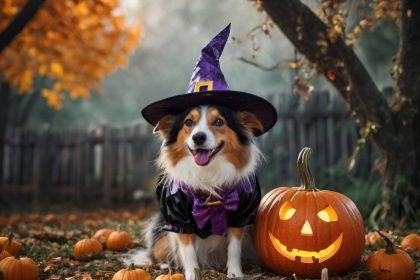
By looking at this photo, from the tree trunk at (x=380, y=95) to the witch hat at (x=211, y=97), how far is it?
4.73ft

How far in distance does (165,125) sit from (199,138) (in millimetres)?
492

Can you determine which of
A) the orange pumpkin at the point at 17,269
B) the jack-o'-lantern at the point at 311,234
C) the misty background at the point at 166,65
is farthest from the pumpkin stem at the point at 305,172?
the misty background at the point at 166,65

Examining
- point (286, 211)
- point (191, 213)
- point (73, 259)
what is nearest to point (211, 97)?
point (191, 213)

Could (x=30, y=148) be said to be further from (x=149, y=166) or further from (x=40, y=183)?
(x=149, y=166)

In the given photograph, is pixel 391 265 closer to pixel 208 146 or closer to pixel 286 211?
pixel 286 211

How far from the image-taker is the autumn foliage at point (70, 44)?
30.2 feet

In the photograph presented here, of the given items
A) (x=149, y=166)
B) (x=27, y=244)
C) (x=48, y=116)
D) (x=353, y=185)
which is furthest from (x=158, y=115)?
(x=48, y=116)

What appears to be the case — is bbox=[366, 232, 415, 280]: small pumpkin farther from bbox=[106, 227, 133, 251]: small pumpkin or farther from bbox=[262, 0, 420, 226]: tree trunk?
bbox=[106, 227, 133, 251]: small pumpkin

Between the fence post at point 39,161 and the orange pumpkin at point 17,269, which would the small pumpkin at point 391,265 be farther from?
the fence post at point 39,161

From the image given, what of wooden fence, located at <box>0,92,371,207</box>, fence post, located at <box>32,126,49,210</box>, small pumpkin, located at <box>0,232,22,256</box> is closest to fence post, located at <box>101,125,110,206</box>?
wooden fence, located at <box>0,92,371,207</box>

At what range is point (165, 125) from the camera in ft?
10.9

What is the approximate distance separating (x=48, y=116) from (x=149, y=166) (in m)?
13.2

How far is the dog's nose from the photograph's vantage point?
2.93m

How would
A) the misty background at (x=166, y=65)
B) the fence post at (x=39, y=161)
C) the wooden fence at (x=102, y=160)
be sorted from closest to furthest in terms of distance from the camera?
the wooden fence at (x=102, y=160) < the fence post at (x=39, y=161) < the misty background at (x=166, y=65)
